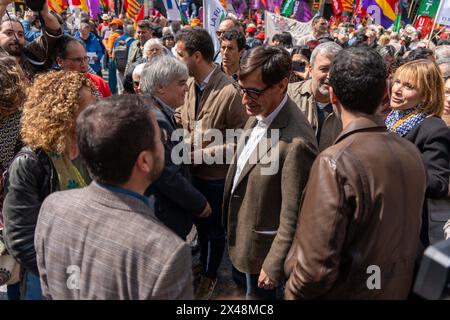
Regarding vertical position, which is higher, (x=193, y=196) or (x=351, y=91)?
(x=351, y=91)

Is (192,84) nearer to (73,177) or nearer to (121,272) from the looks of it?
(73,177)

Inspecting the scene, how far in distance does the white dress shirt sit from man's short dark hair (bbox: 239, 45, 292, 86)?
0.14 m

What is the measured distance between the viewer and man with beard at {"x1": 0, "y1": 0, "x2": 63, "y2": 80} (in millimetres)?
3277

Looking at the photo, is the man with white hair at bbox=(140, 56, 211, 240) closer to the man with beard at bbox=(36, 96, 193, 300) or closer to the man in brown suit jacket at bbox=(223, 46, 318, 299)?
the man in brown suit jacket at bbox=(223, 46, 318, 299)

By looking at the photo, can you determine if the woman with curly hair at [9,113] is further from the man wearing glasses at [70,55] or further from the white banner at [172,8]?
the white banner at [172,8]

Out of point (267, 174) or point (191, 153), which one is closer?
point (267, 174)

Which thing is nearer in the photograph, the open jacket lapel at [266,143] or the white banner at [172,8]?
the open jacket lapel at [266,143]

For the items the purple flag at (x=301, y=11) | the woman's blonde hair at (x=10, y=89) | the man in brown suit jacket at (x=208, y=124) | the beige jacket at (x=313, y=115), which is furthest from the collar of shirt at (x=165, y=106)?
the purple flag at (x=301, y=11)

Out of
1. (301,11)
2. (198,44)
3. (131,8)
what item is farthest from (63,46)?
(301,11)

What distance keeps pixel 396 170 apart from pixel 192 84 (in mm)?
2010

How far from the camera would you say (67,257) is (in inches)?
54.3

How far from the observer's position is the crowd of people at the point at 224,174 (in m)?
1.34

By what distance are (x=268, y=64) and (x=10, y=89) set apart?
134 cm
